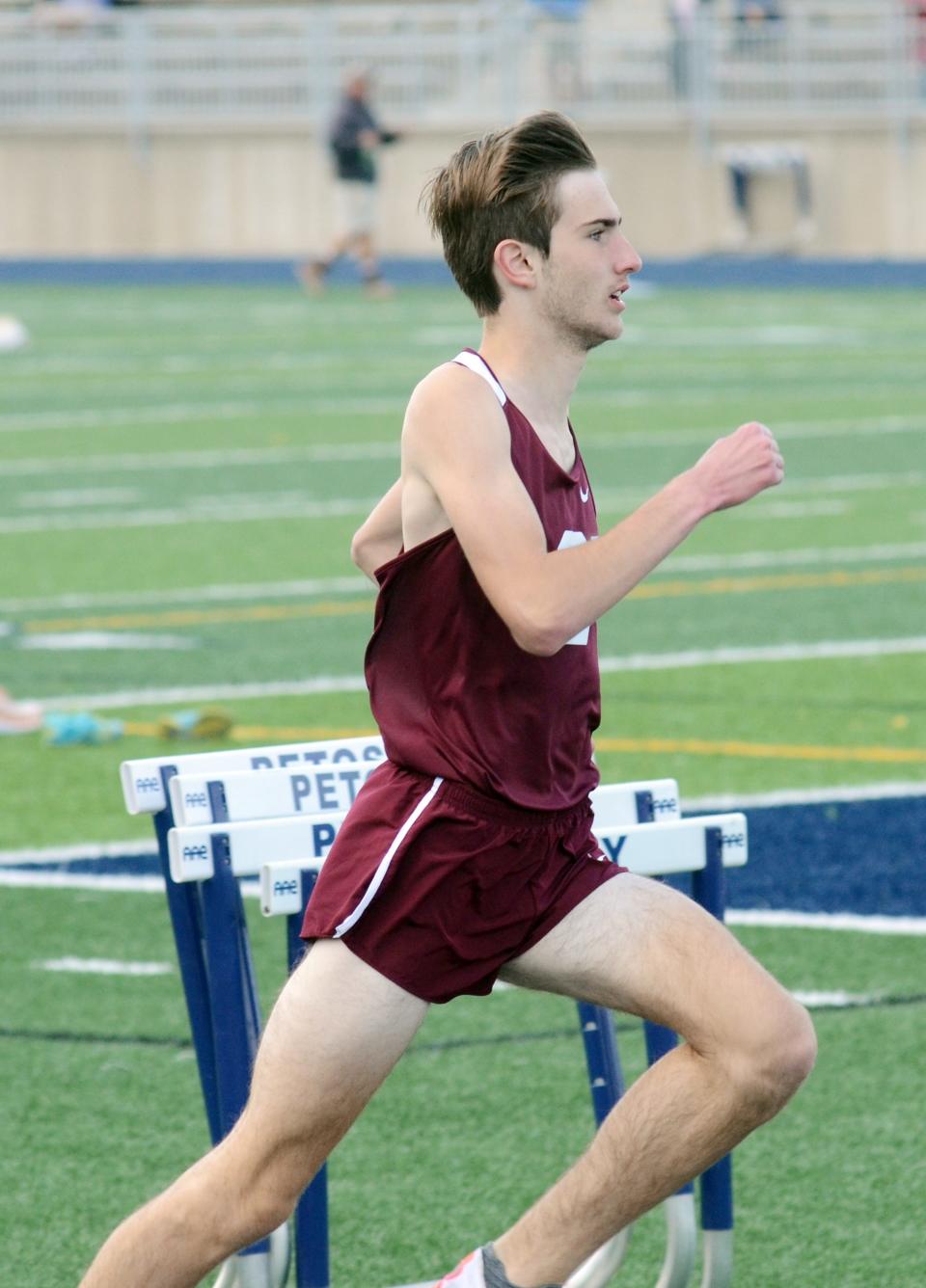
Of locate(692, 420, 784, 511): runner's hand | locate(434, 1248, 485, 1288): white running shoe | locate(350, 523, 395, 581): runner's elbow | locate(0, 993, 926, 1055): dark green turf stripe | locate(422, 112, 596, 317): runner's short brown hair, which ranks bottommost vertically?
locate(0, 993, 926, 1055): dark green turf stripe

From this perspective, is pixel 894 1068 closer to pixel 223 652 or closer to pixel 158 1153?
pixel 158 1153

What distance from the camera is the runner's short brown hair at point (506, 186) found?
4246mm

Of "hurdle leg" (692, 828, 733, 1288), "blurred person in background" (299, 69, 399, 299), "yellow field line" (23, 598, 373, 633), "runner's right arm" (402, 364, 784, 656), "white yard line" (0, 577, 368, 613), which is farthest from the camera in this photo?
"blurred person in background" (299, 69, 399, 299)

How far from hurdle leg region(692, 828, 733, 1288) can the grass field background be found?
0.45 metres

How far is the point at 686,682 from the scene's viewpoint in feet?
36.2

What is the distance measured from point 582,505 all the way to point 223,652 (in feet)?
24.9

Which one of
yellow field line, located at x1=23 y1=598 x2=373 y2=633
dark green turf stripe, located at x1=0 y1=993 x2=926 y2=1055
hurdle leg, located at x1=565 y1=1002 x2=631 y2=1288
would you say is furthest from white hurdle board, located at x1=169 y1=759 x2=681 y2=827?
yellow field line, located at x1=23 y1=598 x2=373 y2=633

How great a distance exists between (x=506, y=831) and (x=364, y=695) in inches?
260

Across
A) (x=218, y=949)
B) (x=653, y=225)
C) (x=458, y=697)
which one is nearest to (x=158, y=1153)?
(x=218, y=949)

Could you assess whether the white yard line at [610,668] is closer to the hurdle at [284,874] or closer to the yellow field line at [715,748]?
the yellow field line at [715,748]

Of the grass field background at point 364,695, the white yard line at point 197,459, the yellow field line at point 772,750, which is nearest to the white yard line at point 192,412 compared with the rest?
the grass field background at point 364,695

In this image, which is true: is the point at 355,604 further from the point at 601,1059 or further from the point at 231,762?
the point at 601,1059

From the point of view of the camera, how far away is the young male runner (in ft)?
13.5

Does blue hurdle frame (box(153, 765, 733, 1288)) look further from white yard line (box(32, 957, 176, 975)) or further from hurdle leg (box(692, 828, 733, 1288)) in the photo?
white yard line (box(32, 957, 176, 975))
